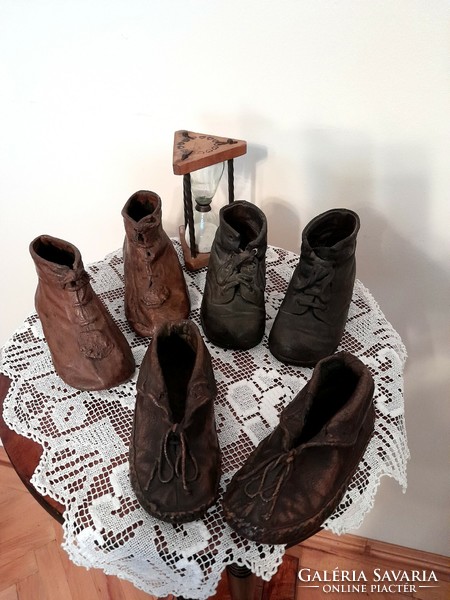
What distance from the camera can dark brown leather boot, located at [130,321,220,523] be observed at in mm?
537

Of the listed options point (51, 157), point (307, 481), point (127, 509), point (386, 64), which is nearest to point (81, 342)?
point (127, 509)

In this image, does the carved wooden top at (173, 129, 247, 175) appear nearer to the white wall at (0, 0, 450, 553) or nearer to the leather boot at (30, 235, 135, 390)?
the white wall at (0, 0, 450, 553)

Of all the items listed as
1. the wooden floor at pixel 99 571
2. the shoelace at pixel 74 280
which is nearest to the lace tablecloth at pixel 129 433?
the shoelace at pixel 74 280

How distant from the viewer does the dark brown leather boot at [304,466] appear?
53cm

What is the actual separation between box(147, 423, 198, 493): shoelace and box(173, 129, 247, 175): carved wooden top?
1.25 ft

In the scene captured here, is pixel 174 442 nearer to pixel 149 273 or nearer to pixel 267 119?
pixel 149 273

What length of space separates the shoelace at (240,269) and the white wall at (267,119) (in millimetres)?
283

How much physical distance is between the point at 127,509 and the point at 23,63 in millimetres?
745

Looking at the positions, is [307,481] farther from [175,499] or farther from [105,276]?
[105,276]

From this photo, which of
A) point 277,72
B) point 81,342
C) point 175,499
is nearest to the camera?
point 175,499

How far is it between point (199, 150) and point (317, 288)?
10.8 inches

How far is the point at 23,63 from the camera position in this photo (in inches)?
34.2

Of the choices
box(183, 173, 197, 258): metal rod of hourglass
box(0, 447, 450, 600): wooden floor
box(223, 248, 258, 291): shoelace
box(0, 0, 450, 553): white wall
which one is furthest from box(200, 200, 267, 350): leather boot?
box(0, 447, 450, 600): wooden floor

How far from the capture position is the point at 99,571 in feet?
3.65
